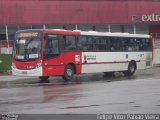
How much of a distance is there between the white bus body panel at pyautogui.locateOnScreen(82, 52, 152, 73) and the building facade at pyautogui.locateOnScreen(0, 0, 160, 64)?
20001mm

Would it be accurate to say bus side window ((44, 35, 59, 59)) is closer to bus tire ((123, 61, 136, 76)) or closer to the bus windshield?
the bus windshield

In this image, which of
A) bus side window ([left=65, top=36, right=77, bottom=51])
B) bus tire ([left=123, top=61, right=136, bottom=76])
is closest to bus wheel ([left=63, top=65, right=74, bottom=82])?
bus side window ([left=65, top=36, right=77, bottom=51])

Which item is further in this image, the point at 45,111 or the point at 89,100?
the point at 89,100

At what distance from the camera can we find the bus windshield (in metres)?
27.1

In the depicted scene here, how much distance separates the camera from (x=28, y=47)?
1079 inches

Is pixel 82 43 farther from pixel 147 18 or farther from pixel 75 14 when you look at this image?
pixel 147 18

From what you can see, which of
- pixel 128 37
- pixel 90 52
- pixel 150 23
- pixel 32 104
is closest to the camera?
pixel 32 104

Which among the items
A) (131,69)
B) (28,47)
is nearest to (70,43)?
(28,47)

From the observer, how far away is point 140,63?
35.3 metres

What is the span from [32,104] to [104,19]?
142 feet

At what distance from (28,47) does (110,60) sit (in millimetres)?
6536

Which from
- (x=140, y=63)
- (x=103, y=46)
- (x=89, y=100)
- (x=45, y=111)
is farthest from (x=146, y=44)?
(x=45, y=111)

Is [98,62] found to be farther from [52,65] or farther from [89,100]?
[89,100]

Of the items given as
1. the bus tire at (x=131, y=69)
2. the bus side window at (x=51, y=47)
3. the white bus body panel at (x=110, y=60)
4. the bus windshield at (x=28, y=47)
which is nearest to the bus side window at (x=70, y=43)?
the bus side window at (x=51, y=47)
